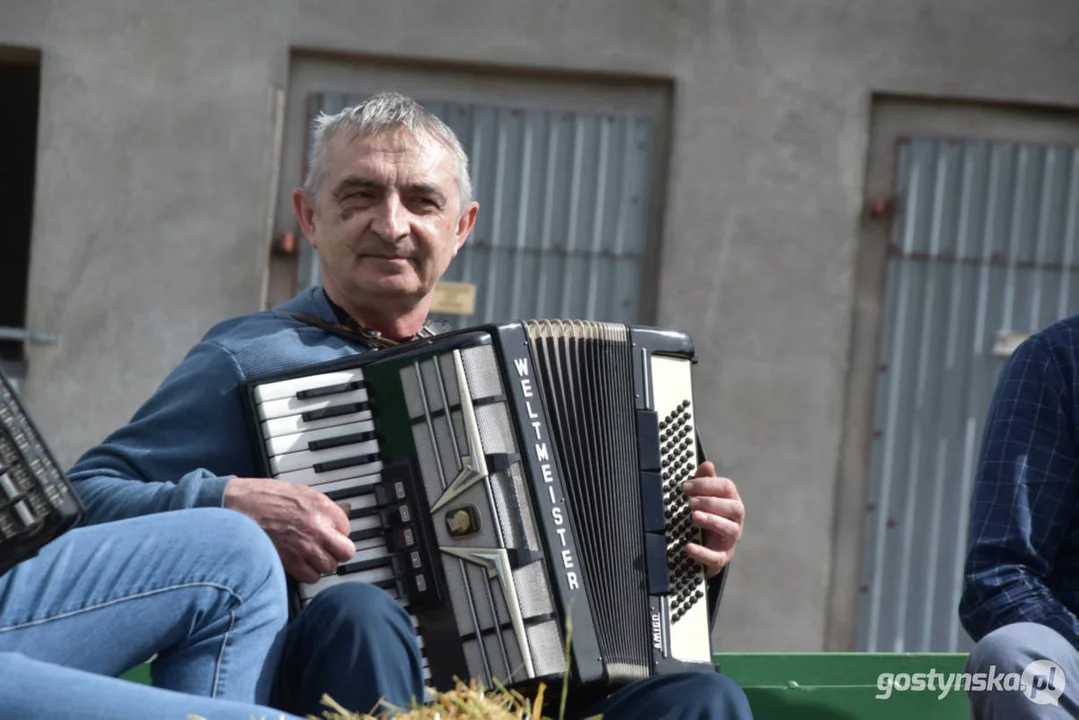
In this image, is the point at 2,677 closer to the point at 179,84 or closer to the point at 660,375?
the point at 660,375

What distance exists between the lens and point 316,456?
257 centimetres

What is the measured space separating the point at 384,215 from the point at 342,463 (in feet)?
1.81

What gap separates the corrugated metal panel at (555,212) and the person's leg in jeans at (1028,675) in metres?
2.57

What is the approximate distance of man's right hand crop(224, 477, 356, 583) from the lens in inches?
96.3

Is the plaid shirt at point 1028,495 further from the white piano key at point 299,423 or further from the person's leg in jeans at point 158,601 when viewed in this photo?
the person's leg in jeans at point 158,601

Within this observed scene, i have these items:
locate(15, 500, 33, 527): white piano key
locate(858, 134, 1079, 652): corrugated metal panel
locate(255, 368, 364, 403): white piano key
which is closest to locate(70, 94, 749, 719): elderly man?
locate(255, 368, 364, 403): white piano key

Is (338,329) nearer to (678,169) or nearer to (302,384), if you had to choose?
(302,384)

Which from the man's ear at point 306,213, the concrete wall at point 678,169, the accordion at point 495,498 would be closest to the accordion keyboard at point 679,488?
the accordion at point 495,498

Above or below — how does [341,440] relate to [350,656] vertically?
above

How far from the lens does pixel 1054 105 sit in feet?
16.8

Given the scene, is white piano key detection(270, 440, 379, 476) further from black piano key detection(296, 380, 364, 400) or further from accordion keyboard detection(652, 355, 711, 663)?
accordion keyboard detection(652, 355, 711, 663)

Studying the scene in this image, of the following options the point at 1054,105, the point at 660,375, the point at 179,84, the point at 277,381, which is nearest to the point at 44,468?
the point at 277,381

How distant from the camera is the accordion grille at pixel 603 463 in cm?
261

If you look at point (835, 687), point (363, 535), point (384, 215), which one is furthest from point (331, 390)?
point (835, 687)
